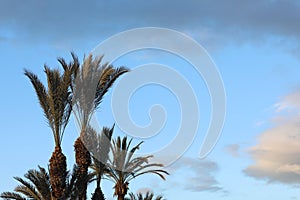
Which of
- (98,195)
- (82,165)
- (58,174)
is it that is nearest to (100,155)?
(98,195)

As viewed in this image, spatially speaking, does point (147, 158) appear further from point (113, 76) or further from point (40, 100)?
point (40, 100)

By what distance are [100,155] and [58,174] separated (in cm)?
592

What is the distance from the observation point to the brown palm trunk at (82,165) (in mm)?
32875

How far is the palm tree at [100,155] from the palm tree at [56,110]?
393 centimetres

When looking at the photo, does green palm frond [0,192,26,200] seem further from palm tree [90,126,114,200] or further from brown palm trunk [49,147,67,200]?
palm tree [90,126,114,200]

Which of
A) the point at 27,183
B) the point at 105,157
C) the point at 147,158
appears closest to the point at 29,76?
the point at 27,183

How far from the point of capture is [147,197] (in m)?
44.7

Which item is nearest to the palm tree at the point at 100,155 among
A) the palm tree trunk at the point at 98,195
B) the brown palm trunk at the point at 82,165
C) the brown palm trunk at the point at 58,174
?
the palm tree trunk at the point at 98,195

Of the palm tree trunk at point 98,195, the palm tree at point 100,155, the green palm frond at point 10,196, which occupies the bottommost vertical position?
the green palm frond at point 10,196

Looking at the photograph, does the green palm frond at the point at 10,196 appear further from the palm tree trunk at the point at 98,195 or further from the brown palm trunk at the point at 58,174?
the palm tree trunk at the point at 98,195

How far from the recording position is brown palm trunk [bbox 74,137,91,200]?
32.9 m

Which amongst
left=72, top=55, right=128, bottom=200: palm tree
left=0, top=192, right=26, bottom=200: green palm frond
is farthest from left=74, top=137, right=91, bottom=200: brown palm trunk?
left=0, top=192, right=26, bottom=200: green palm frond

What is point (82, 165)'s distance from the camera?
111ft

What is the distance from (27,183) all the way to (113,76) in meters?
→ 7.66
